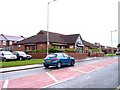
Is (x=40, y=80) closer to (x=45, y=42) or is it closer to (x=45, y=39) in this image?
(x=45, y=42)

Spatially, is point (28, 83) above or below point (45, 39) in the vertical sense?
below

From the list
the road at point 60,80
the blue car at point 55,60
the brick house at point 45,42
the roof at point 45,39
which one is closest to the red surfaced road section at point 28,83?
the road at point 60,80

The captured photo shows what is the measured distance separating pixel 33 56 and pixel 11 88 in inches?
1220

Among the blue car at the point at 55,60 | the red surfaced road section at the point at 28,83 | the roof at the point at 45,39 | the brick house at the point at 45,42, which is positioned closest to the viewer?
the red surfaced road section at the point at 28,83

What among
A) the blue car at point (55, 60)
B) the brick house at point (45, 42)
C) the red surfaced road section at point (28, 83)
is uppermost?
the brick house at point (45, 42)

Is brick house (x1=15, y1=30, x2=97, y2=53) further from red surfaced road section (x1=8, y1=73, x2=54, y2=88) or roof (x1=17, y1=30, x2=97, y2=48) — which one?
red surfaced road section (x1=8, y1=73, x2=54, y2=88)

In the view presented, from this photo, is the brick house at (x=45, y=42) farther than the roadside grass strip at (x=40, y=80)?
Yes

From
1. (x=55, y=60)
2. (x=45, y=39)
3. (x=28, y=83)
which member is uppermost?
(x=45, y=39)

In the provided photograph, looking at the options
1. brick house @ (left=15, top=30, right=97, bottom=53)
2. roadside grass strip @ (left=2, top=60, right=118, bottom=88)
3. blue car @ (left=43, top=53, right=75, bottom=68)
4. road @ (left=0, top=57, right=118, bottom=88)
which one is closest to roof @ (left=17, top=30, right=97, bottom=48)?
brick house @ (left=15, top=30, right=97, bottom=53)

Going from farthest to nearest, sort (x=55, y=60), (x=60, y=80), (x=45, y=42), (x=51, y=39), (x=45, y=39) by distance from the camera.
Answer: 1. (x=51, y=39)
2. (x=45, y=39)
3. (x=45, y=42)
4. (x=55, y=60)
5. (x=60, y=80)

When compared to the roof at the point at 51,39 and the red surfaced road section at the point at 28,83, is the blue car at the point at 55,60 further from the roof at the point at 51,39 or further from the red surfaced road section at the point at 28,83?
the roof at the point at 51,39

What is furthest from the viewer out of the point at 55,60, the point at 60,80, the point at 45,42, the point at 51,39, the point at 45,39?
→ the point at 51,39

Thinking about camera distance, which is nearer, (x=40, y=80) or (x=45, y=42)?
(x=40, y=80)

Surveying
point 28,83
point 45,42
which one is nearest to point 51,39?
point 45,42
